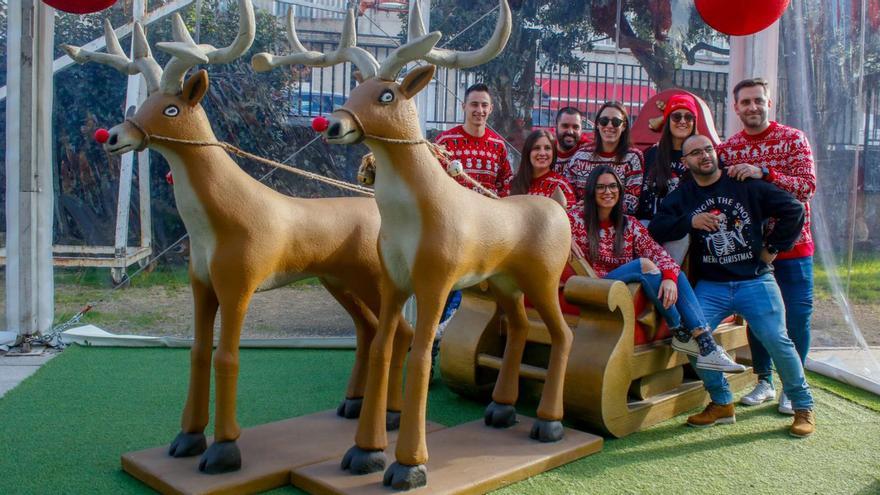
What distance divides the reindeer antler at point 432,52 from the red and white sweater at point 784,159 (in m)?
1.63

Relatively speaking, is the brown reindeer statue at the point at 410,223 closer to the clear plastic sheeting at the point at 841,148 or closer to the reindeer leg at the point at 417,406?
the reindeer leg at the point at 417,406

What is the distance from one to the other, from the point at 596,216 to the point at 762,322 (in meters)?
0.84

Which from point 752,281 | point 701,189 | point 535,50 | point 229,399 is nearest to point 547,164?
point 701,189

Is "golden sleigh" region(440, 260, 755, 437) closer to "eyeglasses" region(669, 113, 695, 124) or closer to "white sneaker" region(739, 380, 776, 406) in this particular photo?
"white sneaker" region(739, 380, 776, 406)

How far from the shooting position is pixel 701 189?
3.48 metres

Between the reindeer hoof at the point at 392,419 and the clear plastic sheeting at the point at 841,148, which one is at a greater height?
the clear plastic sheeting at the point at 841,148

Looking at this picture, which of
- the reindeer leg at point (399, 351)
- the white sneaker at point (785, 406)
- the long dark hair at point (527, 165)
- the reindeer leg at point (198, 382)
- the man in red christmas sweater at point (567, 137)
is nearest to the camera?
the reindeer leg at point (198, 382)

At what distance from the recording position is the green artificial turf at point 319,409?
9.00ft

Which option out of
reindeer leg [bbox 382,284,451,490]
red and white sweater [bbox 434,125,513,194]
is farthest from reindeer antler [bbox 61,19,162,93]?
red and white sweater [bbox 434,125,513,194]

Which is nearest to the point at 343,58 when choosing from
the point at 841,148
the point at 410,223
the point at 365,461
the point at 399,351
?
the point at 410,223

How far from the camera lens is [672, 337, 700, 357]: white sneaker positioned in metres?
3.28

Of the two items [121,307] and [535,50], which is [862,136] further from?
[121,307]

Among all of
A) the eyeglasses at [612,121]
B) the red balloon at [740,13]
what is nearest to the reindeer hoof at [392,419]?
the eyeglasses at [612,121]

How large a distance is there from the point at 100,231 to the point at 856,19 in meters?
4.57
